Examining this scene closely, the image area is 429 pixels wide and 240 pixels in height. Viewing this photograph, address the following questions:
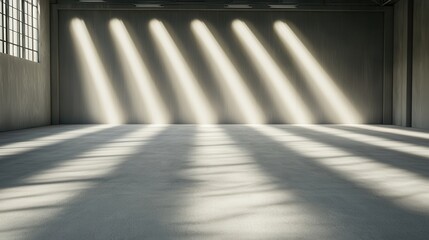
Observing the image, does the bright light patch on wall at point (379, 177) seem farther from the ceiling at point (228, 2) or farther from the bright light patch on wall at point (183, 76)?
the ceiling at point (228, 2)

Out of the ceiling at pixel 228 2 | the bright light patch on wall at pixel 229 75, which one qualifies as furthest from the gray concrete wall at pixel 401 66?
the bright light patch on wall at pixel 229 75

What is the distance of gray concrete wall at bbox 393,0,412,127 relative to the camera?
18.2 metres

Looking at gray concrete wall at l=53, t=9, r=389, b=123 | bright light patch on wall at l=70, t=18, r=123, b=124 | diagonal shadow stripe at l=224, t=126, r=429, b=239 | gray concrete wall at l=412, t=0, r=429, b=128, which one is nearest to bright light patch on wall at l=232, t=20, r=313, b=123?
gray concrete wall at l=53, t=9, r=389, b=123

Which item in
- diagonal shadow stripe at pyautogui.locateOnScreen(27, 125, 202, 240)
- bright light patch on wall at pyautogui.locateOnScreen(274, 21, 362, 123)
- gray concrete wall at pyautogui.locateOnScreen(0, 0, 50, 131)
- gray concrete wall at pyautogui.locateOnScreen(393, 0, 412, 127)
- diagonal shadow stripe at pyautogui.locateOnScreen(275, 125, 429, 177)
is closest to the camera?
diagonal shadow stripe at pyautogui.locateOnScreen(27, 125, 202, 240)

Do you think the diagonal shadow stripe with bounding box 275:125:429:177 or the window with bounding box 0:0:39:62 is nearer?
the diagonal shadow stripe with bounding box 275:125:429:177

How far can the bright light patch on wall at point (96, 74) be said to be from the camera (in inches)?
779

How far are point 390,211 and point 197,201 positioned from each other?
1.75 m

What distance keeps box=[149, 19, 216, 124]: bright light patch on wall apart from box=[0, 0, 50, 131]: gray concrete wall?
5.00 meters

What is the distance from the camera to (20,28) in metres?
16.4

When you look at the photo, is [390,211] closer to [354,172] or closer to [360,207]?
[360,207]

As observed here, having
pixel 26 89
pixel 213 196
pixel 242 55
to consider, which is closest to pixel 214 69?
pixel 242 55

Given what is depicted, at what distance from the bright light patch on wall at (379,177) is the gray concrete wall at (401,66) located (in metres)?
11.5

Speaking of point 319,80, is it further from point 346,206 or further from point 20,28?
point 346,206

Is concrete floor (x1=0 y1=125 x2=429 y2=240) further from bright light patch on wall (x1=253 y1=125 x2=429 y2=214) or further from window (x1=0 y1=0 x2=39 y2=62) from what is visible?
window (x1=0 y1=0 x2=39 y2=62)
